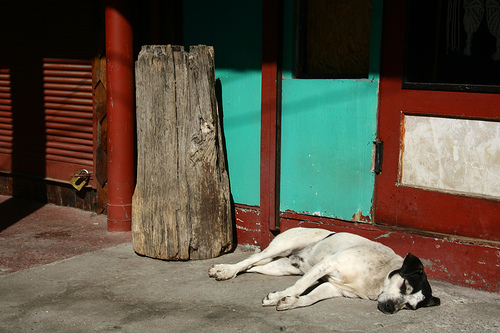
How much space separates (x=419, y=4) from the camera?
4422 millimetres

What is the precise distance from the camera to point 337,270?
408 cm

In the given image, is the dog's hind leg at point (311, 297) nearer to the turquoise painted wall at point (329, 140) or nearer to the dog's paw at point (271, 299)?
the dog's paw at point (271, 299)

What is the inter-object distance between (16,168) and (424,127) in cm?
546

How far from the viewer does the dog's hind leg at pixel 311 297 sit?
394cm

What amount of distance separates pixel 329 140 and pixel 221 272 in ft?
4.85

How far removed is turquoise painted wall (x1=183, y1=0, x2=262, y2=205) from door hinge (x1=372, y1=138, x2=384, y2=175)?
Result: 1.17 m

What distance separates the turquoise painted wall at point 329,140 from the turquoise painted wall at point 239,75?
320 mm

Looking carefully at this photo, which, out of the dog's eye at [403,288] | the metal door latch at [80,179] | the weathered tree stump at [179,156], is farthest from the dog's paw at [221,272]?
the metal door latch at [80,179]

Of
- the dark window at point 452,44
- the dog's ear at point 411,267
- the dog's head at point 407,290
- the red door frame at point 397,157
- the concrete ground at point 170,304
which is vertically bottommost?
the concrete ground at point 170,304

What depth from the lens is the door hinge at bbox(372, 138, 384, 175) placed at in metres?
4.62

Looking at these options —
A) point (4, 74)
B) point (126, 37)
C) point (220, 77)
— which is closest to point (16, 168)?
point (4, 74)

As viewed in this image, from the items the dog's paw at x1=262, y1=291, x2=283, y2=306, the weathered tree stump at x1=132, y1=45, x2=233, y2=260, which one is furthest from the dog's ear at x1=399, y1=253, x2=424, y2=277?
the weathered tree stump at x1=132, y1=45, x2=233, y2=260

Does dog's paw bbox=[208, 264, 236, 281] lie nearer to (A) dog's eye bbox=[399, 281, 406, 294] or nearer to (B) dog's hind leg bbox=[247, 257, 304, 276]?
(B) dog's hind leg bbox=[247, 257, 304, 276]

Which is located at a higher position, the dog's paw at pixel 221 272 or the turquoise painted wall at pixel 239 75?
the turquoise painted wall at pixel 239 75
